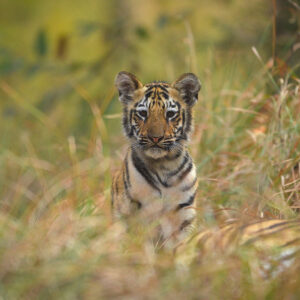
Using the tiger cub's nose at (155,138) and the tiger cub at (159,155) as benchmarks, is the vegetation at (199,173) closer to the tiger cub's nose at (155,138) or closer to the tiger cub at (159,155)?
the tiger cub at (159,155)

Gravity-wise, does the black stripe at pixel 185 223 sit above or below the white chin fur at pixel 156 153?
below

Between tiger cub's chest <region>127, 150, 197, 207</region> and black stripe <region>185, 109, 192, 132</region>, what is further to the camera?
black stripe <region>185, 109, 192, 132</region>

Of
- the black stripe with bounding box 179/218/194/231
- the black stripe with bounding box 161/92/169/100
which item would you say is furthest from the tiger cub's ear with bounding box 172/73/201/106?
the black stripe with bounding box 179/218/194/231

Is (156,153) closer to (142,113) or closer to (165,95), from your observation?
(142,113)

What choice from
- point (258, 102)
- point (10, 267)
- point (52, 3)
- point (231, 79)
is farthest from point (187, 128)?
point (52, 3)

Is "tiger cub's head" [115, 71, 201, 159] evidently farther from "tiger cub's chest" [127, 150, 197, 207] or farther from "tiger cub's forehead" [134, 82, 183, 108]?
"tiger cub's chest" [127, 150, 197, 207]

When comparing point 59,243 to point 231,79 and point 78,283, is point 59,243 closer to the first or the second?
point 78,283

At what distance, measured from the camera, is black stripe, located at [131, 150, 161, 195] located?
4551 mm

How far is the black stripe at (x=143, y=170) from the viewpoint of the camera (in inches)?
179

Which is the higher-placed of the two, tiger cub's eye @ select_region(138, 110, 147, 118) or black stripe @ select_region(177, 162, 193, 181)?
tiger cub's eye @ select_region(138, 110, 147, 118)

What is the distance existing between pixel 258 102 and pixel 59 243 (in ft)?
8.95

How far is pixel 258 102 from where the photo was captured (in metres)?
5.47

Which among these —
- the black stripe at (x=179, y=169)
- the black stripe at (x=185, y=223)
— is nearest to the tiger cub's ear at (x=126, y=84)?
the black stripe at (x=179, y=169)

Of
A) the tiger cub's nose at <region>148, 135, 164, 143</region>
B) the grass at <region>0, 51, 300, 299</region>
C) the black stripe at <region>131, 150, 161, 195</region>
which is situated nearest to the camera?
the grass at <region>0, 51, 300, 299</region>
